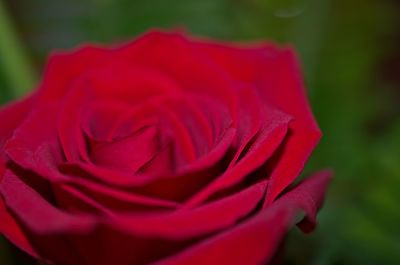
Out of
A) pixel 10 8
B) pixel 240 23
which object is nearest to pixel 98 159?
pixel 240 23

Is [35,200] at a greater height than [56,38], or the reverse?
[35,200]

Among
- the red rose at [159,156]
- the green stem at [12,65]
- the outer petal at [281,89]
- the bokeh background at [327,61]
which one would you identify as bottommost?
the bokeh background at [327,61]

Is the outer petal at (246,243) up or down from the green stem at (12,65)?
up

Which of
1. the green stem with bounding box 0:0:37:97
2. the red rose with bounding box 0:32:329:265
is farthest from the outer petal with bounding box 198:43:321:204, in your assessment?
the green stem with bounding box 0:0:37:97

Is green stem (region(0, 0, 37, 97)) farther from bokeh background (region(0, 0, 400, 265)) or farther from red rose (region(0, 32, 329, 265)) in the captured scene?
red rose (region(0, 32, 329, 265))

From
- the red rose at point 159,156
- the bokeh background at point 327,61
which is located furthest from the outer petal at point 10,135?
the bokeh background at point 327,61

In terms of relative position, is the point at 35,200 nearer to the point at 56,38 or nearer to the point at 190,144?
the point at 190,144

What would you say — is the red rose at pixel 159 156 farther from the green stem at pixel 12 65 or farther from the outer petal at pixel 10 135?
the green stem at pixel 12 65
